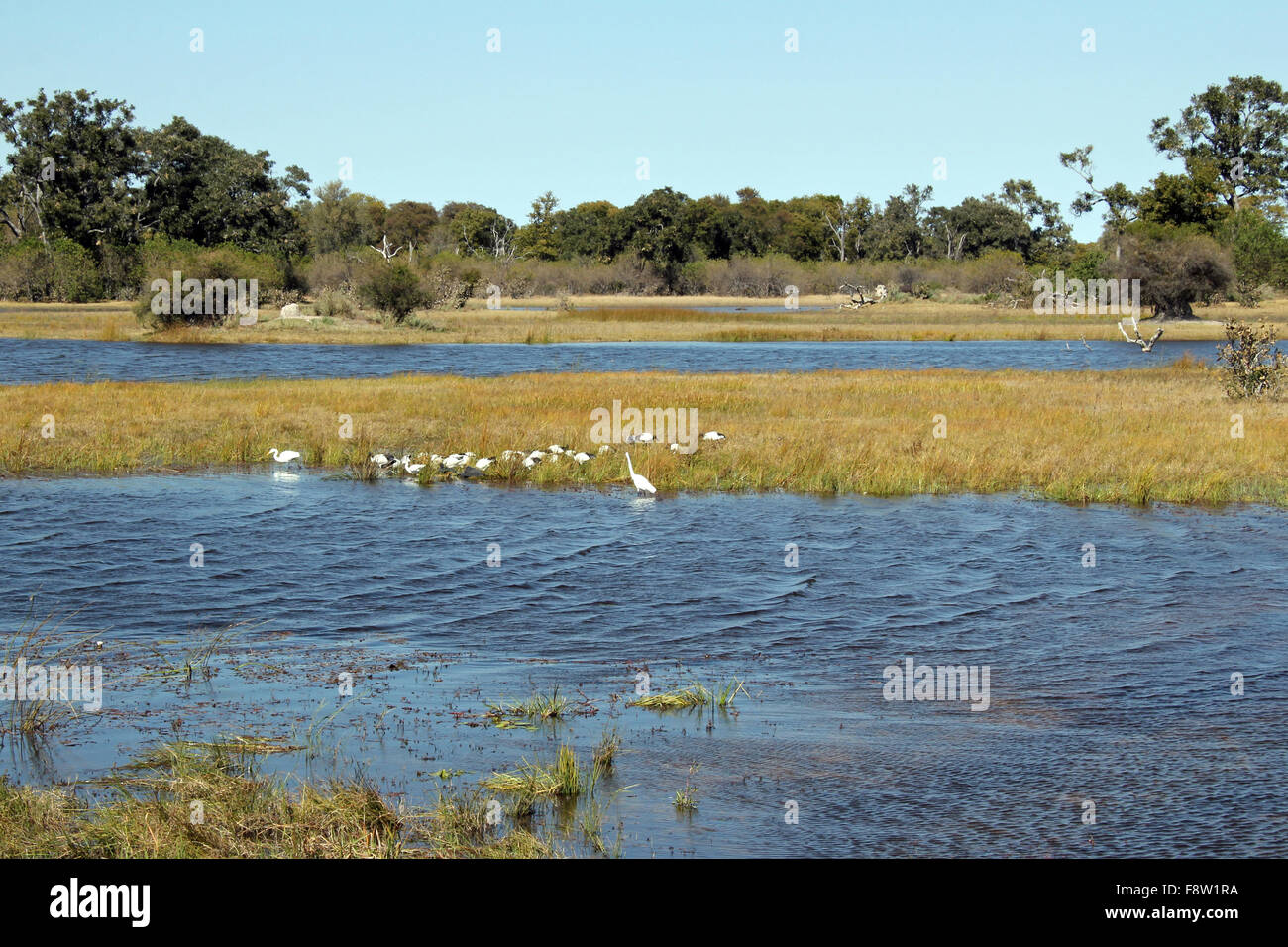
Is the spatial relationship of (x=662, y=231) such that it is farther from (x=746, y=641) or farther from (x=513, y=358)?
(x=746, y=641)

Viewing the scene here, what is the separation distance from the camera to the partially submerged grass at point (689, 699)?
9.13 metres

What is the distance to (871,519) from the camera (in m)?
17.1

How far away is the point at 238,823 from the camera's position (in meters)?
6.42

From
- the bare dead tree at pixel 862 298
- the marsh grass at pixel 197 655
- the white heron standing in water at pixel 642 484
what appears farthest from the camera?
the bare dead tree at pixel 862 298

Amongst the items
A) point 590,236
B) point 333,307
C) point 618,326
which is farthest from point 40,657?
point 590,236

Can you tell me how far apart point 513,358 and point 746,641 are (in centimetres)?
3420

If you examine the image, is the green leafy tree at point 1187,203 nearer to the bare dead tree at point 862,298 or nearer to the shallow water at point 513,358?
the bare dead tree at point 862,298

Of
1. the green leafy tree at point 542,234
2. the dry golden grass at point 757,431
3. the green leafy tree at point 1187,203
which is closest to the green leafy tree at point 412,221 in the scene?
the green leafy tree at point 542,234

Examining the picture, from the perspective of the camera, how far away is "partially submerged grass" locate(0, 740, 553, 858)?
613cm

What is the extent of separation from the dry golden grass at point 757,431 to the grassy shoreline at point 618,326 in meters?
23.3

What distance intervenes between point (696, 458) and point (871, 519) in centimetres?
423

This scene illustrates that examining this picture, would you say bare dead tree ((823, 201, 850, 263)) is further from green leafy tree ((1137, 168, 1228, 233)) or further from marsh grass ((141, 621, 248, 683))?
marsh grass ((141, 621, 248, 683))
